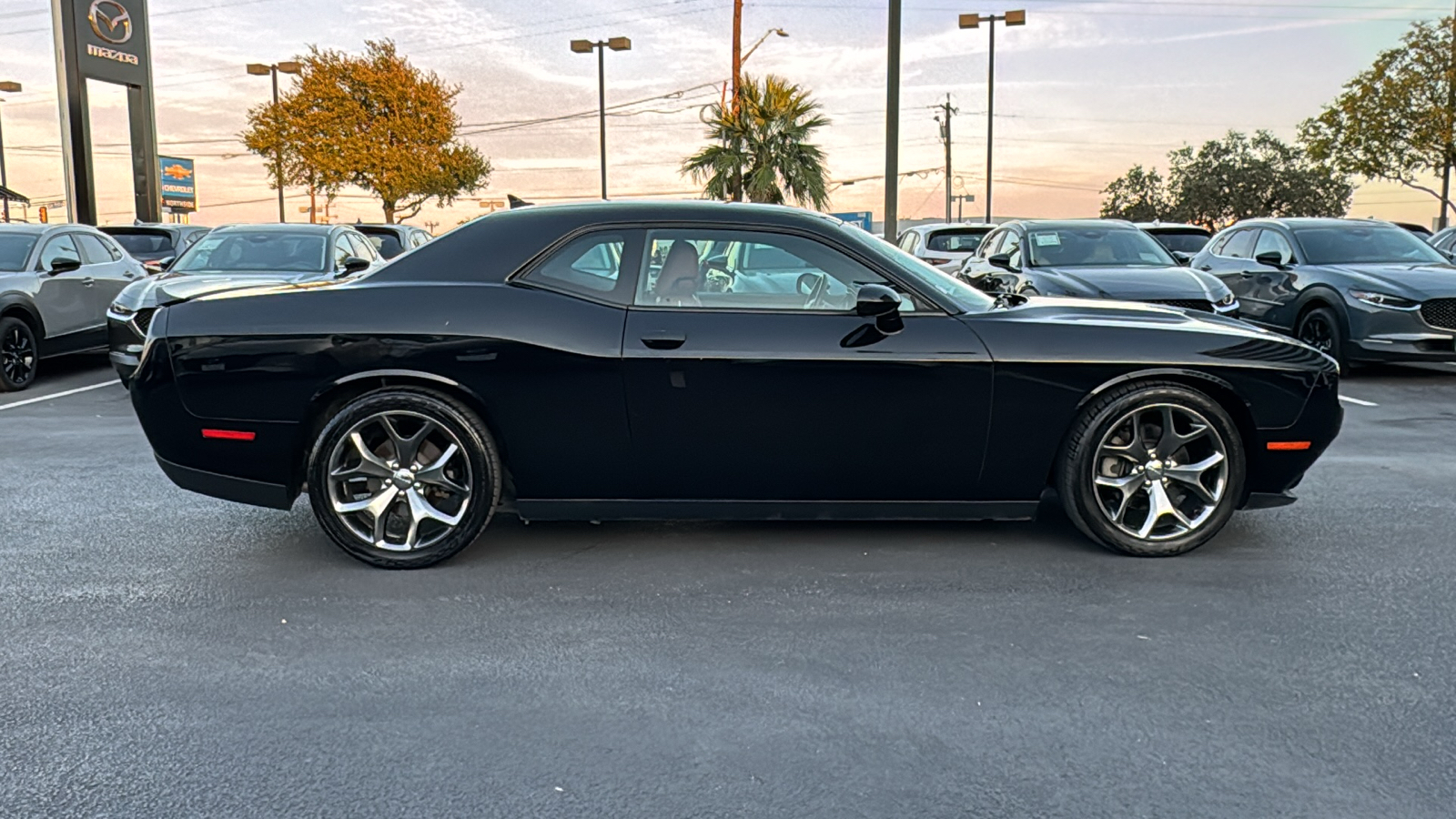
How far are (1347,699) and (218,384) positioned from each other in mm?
4152

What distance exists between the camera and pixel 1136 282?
32.3 feet

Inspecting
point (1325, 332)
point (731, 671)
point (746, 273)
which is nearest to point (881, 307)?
point (746, 273)

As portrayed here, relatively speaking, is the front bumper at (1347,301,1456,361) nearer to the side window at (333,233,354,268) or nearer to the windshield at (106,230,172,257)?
the side window at (333,233,354,268)

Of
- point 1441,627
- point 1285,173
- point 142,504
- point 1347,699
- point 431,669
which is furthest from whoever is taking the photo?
point 1285,173

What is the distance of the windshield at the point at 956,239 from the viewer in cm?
1681

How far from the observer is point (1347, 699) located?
3215 millimetres

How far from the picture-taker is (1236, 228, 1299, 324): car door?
37.0 feet

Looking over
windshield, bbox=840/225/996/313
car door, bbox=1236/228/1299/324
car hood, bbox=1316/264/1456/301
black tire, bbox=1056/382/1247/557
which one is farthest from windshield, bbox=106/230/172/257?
black tire, bbox=1056/382/1247/557

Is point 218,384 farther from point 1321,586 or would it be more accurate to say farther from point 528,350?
point 1321,586

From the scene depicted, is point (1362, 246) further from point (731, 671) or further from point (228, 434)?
point (228, 434)

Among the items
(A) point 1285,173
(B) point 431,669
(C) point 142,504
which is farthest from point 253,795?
(A) point 1285,173

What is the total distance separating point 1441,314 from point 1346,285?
2.69ft

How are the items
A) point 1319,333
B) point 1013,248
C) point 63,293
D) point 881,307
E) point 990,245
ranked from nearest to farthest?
point 881,307, point 1319,333, point 63,293, point 1013,248, point 990,245

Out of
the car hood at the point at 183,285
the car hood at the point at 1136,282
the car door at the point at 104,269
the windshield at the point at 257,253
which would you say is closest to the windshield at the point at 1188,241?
Result: the car hood at the point at 1136,282
